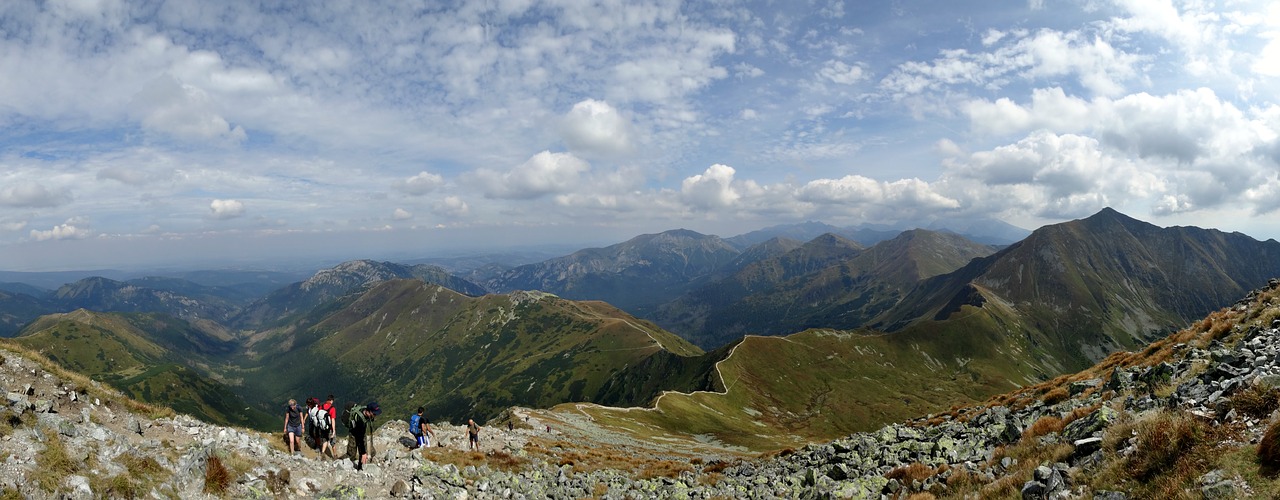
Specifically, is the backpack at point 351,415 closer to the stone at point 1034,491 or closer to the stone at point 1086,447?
the stone at point 1034,491

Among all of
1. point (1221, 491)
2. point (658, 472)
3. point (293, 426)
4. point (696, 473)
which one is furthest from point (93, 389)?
point (1221, 491)

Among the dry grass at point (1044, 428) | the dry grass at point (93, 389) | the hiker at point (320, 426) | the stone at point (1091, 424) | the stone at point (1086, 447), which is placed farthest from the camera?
the hiker at point (320, 426)

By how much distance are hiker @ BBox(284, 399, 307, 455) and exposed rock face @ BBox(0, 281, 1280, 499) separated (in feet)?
1.93

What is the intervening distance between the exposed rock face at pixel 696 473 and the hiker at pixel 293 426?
1.93 ft

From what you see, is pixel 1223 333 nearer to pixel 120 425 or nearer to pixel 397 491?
pixel 397 491

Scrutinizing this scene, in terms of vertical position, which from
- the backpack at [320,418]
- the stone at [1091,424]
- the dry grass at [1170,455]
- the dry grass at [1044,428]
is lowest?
the backpack at [320,418]

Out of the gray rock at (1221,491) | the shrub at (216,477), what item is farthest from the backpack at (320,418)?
the gray rock at (1221,491)

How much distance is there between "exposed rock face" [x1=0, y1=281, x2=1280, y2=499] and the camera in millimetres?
14266

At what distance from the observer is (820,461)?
96.4ft

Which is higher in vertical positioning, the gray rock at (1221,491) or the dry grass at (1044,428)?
the gray rock at (1221,491)

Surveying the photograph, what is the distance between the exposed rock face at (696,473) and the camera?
14266mm

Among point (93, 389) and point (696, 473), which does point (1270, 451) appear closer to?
point (696, 473)

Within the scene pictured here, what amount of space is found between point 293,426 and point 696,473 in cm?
2337

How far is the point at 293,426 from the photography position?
79.5ft
